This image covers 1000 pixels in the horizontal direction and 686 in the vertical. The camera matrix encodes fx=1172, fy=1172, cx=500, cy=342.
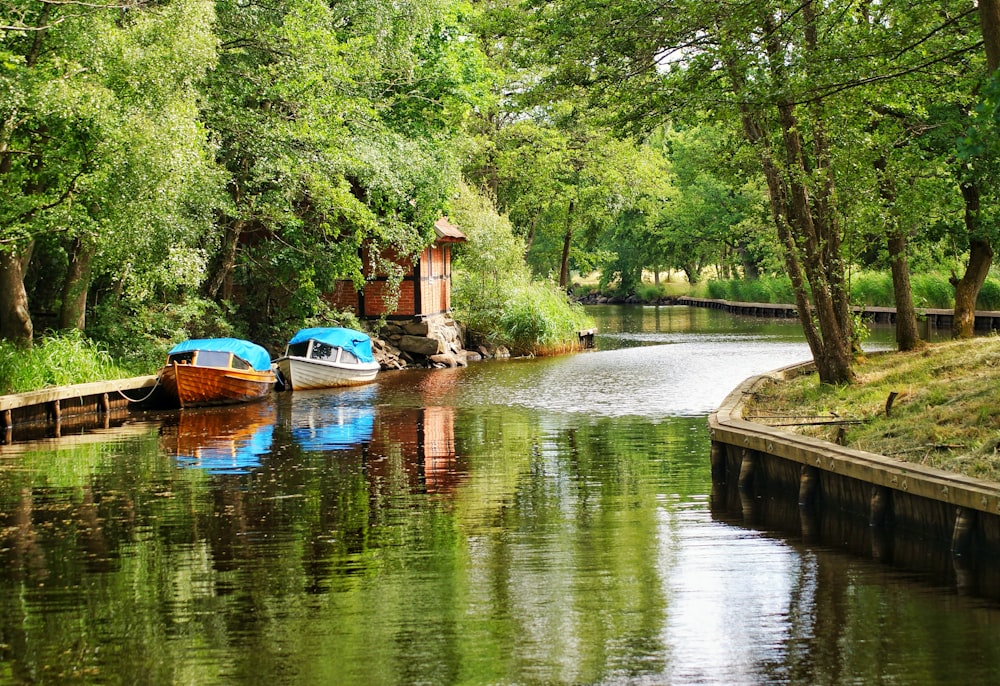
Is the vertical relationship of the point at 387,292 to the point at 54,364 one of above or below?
above

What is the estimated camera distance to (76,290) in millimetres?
24719

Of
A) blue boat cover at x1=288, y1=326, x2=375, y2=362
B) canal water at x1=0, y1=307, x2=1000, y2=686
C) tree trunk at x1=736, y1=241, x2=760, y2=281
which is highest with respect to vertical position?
tree trunk at x1=736, y1=241, x2=760, y2=281

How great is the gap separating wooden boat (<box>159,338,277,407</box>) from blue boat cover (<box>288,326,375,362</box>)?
3097mm

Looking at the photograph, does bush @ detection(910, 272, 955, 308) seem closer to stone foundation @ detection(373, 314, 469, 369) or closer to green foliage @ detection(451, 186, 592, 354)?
green foliage @ detection(451, 186, 592, 354)

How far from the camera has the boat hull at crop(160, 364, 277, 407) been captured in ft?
82.0

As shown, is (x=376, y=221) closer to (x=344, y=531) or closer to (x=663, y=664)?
(x=344, y=531)

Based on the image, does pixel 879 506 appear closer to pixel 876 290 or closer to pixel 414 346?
pixel 414 346

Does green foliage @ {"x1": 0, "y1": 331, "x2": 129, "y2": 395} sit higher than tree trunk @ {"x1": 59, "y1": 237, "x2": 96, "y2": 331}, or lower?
lower

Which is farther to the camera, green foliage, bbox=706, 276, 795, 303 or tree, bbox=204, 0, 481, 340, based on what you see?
green foliage, bbox=706, 276, 795, 303

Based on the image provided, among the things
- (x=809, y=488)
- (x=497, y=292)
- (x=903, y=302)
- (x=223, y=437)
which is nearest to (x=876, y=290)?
(x=497, y=292)

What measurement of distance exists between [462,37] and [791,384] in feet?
59.7

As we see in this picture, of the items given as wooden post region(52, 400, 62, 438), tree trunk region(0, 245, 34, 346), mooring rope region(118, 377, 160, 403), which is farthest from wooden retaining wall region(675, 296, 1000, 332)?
tree trunk region(0, 245, 34, 346)

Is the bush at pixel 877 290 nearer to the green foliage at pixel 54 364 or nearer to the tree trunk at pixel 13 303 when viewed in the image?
the green foliage at pixel 54 364

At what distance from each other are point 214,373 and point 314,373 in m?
4.70
